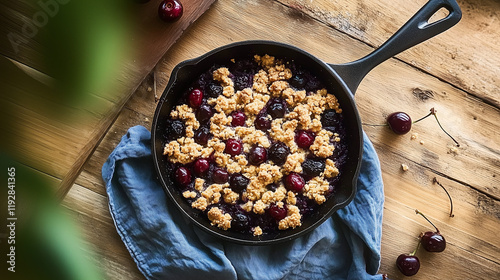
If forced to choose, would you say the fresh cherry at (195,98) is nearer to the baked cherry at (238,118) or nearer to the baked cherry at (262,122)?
the baked cherry at (238,118)

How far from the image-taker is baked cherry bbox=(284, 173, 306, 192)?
201 cm

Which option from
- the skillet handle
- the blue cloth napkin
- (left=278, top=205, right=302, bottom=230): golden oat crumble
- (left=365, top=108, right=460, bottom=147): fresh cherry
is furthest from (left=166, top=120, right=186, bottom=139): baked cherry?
(left=365, top=108, right=460, bottom=147): fresh cherry

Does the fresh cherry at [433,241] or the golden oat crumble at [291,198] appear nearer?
the golden oat crumble at [291,198]

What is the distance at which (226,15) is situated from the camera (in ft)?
7.41

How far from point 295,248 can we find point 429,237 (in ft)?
2.17

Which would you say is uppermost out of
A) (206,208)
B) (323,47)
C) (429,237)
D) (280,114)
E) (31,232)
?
(323,47)

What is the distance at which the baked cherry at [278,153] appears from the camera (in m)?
2.01

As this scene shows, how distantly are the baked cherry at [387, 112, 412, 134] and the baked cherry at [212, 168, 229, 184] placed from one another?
0.83 meters

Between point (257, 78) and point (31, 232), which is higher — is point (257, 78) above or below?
above

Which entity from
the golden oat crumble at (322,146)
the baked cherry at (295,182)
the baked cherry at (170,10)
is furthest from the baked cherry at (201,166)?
the baked cherry at (170,10)

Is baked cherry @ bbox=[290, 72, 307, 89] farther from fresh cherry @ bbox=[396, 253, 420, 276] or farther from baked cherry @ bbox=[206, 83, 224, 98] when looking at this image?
fresh cherry @ bbox=[396, 253, 420, 276]

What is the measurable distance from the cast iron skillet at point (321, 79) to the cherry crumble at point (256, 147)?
0.03m

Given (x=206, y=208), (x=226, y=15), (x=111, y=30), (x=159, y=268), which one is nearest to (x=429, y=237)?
(x=206, y=208)

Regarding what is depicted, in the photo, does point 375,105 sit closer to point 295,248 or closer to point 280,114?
point 280,114
